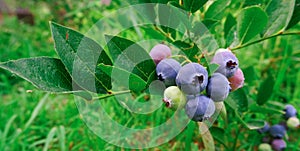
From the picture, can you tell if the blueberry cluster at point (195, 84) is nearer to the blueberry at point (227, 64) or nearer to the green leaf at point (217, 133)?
the blueberry at point (227, 64)

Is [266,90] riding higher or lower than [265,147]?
higher

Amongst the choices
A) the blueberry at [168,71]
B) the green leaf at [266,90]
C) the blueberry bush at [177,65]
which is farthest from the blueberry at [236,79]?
the green leaf at [266,90]

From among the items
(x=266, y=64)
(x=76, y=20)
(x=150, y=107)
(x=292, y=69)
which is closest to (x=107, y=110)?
(x=150, y=107)

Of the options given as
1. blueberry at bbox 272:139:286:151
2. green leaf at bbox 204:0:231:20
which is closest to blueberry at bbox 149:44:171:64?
green leaf at bbox 204:0:231:20

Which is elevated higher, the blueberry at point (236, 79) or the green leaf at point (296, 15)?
the green leaf at point (296, 15)

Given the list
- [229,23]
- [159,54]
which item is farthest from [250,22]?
[159,54]

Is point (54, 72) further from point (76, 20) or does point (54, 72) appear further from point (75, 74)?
point (76, 20)

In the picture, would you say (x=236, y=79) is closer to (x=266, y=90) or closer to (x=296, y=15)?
(x=296, y=15)

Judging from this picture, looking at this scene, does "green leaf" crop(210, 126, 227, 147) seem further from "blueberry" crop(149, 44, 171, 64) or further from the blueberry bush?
"blueberry" crop(149, 44, 171, 64)
